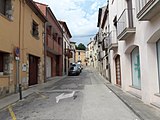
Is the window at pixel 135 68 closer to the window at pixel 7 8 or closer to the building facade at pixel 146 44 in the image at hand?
the building facade at pixel 146 44

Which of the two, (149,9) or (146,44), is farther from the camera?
(146,44)

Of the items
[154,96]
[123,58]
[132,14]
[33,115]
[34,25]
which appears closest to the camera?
[33,115]

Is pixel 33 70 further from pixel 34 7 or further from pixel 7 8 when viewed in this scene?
pixel 7 8

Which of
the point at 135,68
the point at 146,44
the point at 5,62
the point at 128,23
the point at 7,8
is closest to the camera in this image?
the point at 146,44

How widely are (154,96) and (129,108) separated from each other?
1.09 metres

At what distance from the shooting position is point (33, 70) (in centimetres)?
1602

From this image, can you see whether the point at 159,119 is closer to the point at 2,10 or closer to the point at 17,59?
the point at 17,59

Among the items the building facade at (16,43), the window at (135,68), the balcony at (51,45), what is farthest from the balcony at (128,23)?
the balcony at (51,45)

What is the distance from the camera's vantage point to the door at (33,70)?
15.2 meters

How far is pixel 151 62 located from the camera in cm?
725

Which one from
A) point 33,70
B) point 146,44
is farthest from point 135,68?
point 33,70

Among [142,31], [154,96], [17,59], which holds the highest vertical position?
[142,31]

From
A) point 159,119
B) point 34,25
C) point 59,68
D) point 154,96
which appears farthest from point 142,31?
point 59,68

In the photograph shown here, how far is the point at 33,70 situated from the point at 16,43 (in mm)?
4903
